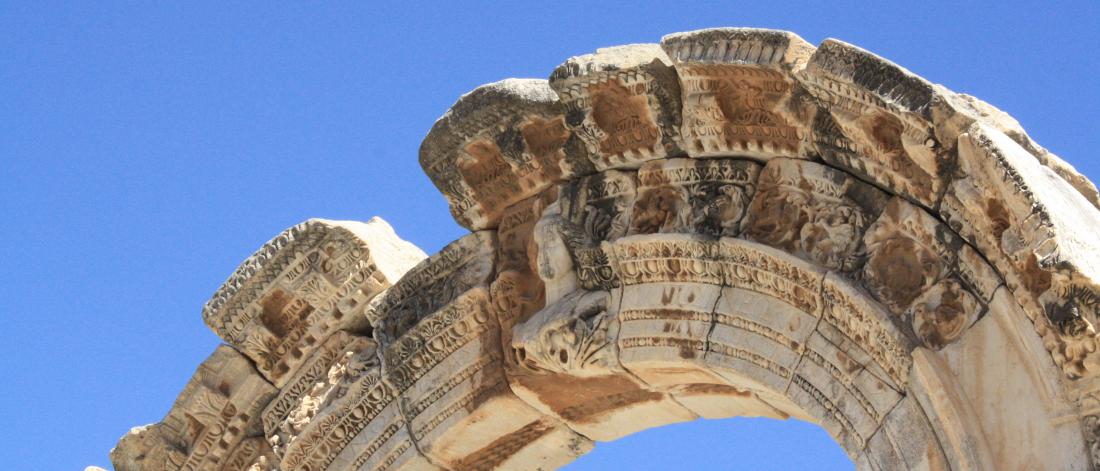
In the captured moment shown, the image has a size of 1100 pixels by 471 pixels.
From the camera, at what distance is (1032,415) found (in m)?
6.38

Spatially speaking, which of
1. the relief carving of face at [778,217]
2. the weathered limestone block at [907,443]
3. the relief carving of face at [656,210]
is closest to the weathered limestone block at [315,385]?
the relief carving of face at [656,210]

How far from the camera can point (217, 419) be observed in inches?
374

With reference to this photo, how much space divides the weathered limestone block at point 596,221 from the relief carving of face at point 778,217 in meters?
0.66

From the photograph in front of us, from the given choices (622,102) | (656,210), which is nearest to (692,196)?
(656,210)

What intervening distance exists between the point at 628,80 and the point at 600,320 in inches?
41.1

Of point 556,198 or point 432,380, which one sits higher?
point 556,198

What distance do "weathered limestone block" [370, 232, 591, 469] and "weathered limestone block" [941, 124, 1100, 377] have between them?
2605mm

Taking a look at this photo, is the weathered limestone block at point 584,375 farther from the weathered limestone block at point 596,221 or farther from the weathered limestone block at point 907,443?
the weathered limestone block at point 907,443

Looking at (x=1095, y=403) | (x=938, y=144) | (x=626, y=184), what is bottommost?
(x=1095, y=403)

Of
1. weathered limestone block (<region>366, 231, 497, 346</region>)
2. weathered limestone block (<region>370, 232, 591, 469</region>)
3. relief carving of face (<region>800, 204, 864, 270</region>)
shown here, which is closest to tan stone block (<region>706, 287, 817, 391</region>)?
relief carving of face (<region>800, 204, 864, 270</region>)

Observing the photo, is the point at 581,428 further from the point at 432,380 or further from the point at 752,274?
the point at 752,274

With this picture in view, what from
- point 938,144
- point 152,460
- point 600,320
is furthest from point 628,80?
point 152,460

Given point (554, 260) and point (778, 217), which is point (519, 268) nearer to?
point (554, 260)

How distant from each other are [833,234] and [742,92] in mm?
703
